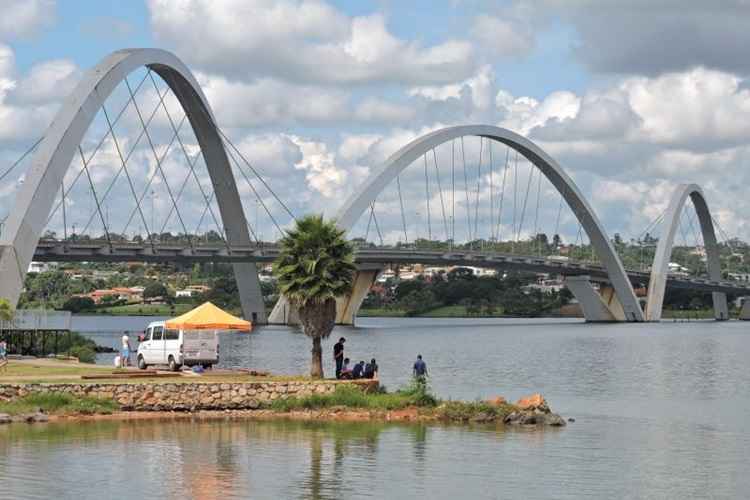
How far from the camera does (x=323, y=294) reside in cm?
4431

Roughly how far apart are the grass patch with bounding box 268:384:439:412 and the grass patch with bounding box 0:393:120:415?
15.3 feet

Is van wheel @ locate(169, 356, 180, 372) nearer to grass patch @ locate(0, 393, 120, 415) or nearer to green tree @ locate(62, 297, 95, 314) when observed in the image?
grass patch @ locate(0, 393, 120, 415)

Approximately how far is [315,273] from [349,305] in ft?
268

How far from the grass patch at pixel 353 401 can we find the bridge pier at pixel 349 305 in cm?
7722

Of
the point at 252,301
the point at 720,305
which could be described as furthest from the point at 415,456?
the point at 720,305

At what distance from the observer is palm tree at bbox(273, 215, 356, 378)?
44.3 m

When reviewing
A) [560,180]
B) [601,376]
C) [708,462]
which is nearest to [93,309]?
[560,180]

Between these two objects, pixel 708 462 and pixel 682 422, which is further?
pixel 682 422

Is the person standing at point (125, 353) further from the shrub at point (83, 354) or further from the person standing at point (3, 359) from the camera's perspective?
the shrub at point (83, 354)

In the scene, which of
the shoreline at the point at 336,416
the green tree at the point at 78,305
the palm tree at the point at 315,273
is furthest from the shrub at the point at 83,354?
the green tree at the point at 78,305

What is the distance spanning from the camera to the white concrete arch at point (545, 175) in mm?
115500

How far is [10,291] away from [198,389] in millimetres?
30290

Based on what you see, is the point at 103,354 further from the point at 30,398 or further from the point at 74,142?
the point at 30,398

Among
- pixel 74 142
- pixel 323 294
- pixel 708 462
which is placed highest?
pixel 74 142
